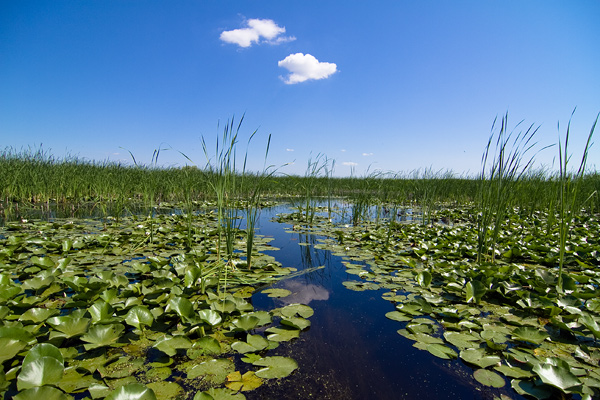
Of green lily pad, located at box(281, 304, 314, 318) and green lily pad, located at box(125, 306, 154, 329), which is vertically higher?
green lily pad, located at box(125, 306, 154, 329)

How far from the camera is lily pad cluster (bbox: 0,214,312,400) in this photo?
3.41ft

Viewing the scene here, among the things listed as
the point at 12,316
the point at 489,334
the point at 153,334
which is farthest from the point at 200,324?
the point at 489,334

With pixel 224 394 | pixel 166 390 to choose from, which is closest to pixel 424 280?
pixel 224 394

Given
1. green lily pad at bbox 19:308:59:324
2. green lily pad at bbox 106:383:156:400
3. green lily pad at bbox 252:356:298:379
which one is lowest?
green lily pad at bbox 252:356:298:379

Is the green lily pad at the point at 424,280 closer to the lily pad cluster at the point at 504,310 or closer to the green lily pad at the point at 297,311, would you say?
the lily pad cluster at the point at 504,310

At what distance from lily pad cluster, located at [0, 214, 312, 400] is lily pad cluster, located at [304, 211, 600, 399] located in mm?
741

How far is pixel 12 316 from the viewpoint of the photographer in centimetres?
138

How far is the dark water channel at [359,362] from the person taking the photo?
3.63 ft

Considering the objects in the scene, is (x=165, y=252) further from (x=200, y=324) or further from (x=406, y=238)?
(x=406, y=238)

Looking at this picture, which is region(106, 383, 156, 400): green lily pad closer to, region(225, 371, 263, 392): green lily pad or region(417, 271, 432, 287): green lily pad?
region(225, 371, 263, 392): green lily pad

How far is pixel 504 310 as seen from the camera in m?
1.80

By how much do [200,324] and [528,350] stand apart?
1.57m

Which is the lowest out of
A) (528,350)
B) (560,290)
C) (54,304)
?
(54,304)

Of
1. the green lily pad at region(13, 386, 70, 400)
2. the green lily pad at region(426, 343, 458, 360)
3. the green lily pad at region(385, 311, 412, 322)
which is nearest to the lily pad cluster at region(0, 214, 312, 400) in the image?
the green lily pad at region(13, 386, 70, 400)
